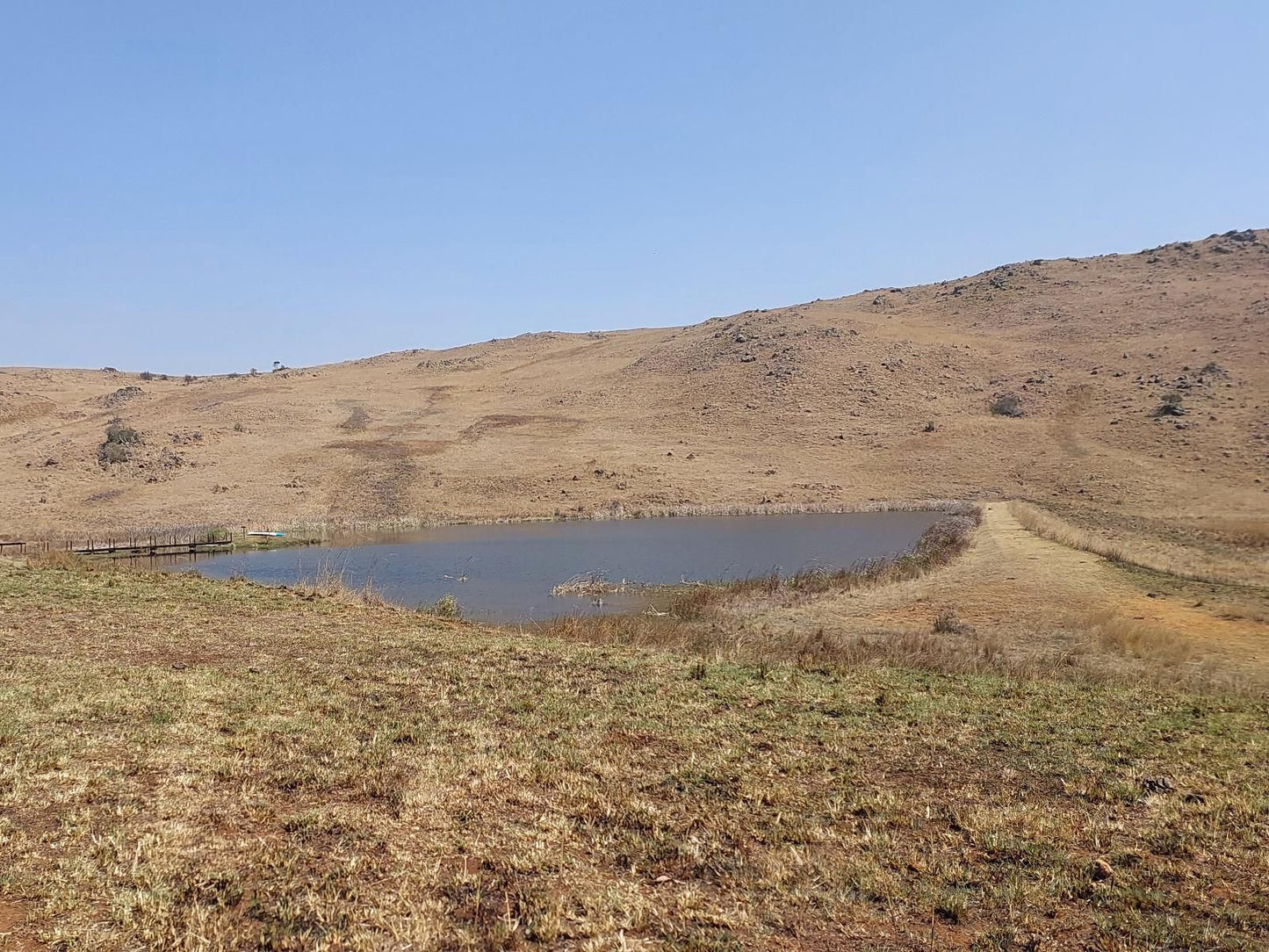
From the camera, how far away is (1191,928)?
5246 mm

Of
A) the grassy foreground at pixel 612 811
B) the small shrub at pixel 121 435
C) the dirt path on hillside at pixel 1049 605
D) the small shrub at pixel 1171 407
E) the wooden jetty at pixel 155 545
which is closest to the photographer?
the grassy foreground at pixel 612 811

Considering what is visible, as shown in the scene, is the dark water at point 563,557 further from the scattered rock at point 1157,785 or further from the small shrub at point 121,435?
the small shrub at point 121,435

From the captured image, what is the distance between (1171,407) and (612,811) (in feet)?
253

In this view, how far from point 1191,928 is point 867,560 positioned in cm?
2729

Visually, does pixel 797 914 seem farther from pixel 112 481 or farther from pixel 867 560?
pixel 112 481

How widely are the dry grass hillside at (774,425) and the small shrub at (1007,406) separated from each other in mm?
941

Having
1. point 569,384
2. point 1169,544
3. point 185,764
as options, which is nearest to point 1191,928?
point 185,764

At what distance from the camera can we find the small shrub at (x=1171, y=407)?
68.8 meters

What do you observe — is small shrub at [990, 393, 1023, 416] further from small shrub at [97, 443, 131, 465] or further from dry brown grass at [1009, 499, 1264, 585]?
small shrub at [97, 443, 131, 465]

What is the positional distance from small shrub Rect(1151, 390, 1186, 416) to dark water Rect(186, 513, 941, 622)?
1188 inches

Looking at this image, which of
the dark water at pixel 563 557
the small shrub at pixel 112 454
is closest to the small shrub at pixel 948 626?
the dark water at pixel 563 557

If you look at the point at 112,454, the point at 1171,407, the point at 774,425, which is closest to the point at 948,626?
the point at 774,425

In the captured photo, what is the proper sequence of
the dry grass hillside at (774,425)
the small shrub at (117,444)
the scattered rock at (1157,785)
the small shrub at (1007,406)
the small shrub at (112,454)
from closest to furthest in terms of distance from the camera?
the scattered rock at (1157,785), the dry grass hillside at (774,425), the small shrub at (112,454), the small shrub at (117,444), the small shrub at (1007,406)

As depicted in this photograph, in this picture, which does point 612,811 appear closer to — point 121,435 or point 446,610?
point 446,610
